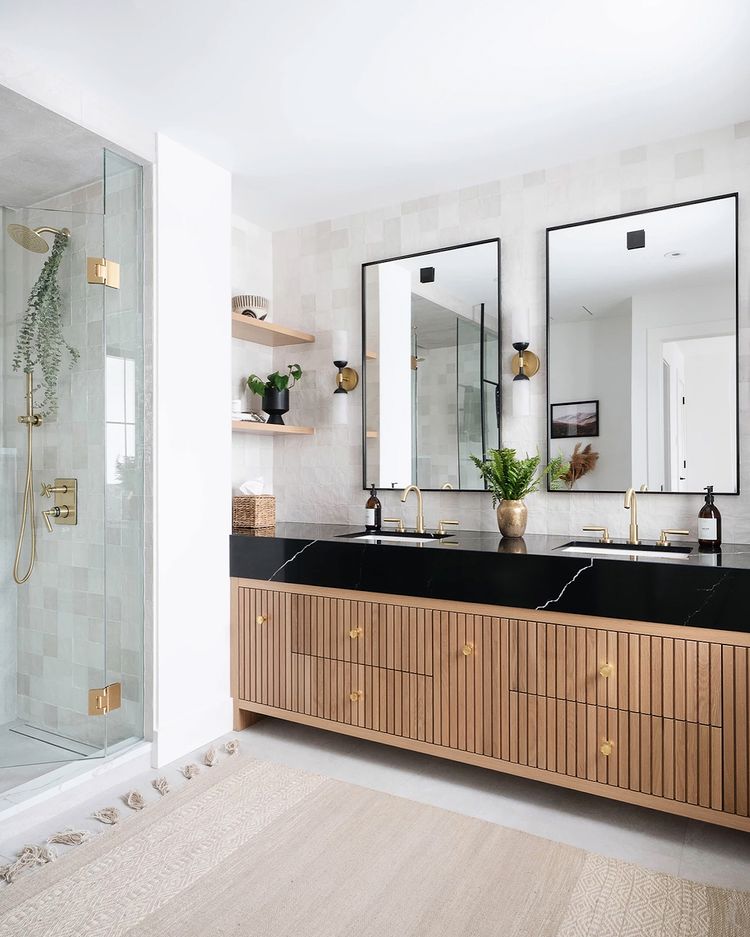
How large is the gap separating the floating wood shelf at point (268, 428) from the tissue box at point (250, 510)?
0.31 metres

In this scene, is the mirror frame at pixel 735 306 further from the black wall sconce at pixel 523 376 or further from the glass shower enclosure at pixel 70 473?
the glass shower enclosure at pixel 70 473

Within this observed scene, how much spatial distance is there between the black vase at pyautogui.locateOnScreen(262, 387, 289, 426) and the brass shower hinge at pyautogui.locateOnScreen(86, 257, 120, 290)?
96 centimetres

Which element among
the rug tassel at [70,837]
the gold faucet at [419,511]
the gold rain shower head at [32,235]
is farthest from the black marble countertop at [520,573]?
the gold rain shower head at [32,235]

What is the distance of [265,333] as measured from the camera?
3260 millimetres

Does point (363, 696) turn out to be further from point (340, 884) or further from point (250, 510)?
point (250, 510)

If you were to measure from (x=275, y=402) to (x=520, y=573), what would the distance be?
158 centimetres

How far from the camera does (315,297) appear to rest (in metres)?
3.45

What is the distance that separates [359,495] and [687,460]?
1.48 m

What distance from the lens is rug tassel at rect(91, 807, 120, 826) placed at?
218 centimetres

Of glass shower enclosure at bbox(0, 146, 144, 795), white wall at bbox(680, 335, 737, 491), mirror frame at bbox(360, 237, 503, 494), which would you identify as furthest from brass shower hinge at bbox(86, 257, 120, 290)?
white wall at bbox(680, 335, 737, 491)

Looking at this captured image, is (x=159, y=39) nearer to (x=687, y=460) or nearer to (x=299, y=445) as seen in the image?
(x=299, y=445)

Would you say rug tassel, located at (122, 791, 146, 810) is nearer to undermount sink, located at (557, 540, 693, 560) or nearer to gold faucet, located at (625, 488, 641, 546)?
undermount sink, located at (557, 540, 693, 560)

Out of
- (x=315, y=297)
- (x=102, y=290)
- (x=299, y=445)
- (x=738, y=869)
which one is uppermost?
(x=315, y=297)

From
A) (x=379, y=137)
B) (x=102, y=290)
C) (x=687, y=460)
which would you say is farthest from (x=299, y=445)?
(x=687, y=460)
